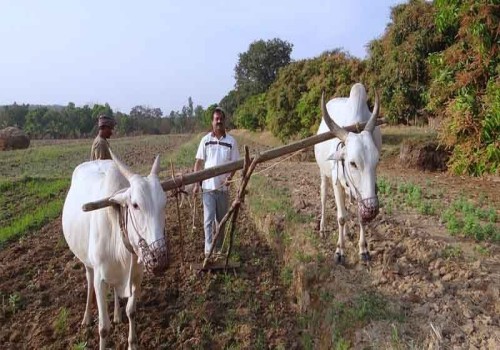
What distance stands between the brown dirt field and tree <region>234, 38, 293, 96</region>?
3671 cm

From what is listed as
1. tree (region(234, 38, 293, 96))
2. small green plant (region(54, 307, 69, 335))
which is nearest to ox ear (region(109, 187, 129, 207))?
small green plant (region(54, 307, 69, 335))

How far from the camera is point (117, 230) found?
4.03 metres

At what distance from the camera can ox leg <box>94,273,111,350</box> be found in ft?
13.7

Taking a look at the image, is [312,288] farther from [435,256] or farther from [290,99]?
[290,99]

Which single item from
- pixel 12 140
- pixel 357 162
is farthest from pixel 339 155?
pixel 12 140

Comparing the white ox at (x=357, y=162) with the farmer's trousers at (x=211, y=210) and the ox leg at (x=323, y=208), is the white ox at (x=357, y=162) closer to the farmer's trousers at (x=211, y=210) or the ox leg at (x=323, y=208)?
the ox leg at (x=323, y=208)

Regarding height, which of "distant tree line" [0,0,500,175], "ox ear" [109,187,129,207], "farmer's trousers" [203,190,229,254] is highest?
"distant tree line" [0,0,500,175]

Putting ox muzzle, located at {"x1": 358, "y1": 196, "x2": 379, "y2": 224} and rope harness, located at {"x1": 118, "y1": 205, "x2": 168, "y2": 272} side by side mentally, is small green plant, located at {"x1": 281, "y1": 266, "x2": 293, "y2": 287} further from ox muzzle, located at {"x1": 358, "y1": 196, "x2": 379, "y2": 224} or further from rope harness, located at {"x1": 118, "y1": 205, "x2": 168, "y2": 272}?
rope harness, located at {"x1": 118, "y1": 205, "x2": 168, "y2": 272}

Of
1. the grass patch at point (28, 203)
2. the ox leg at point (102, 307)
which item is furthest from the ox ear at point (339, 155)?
the grass patch at point (28, 203)

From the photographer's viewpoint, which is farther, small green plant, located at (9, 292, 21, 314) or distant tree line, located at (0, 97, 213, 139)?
distant tree line, located at (0, 97, 213, 139)

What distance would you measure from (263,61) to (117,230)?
3949 centimetres

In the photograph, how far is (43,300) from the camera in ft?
18.1

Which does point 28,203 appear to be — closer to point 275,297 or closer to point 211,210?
point 211,210

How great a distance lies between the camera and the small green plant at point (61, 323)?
4.77m
